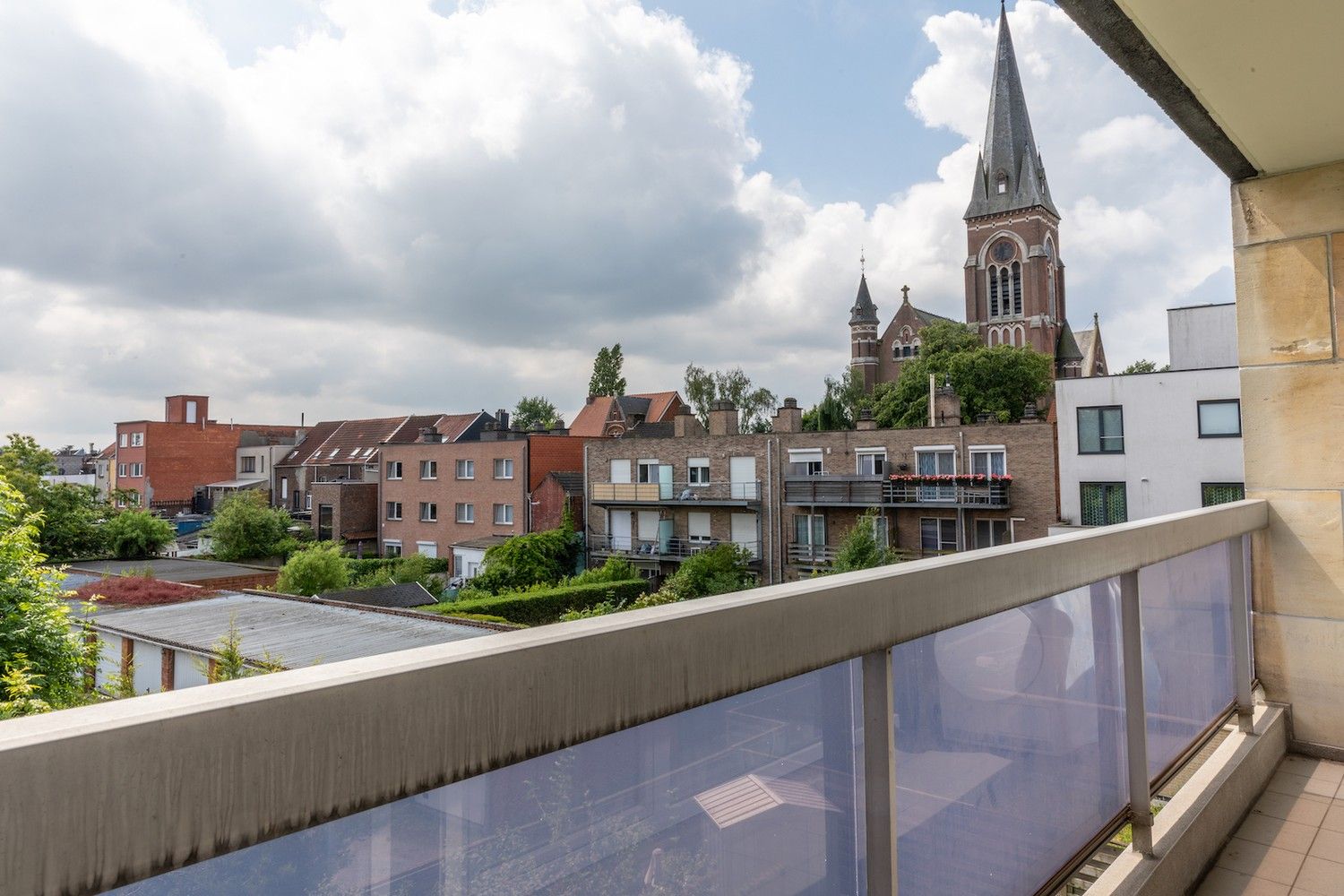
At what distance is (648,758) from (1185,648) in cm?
235

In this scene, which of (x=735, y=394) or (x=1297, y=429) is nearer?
(x=1297, y=429)

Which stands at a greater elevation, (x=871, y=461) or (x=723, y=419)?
(x=723, y=419)

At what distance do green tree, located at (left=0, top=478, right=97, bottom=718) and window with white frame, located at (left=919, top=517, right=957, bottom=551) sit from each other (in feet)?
67.1

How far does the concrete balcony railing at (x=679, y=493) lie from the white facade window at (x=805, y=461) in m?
1.39

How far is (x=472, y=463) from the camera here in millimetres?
33094

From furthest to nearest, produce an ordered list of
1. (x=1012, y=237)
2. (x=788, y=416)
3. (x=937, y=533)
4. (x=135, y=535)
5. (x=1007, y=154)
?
1. (x=1007, y=154)
2. (x=1012, y=237)
3. (x=135, y=535)
4. (x=788, y=416)
5. (x=937, y=533)

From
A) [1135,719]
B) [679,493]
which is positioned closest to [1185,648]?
[1135,719]

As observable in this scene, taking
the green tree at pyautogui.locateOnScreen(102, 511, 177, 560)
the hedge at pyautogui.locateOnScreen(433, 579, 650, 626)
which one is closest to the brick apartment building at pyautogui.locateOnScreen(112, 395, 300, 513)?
the green tree at pyautogui.locateOnScreen(102, 511, 177, 560)

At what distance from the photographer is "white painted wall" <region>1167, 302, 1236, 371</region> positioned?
2036 cm

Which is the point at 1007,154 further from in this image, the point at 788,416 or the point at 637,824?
the point at 637,824

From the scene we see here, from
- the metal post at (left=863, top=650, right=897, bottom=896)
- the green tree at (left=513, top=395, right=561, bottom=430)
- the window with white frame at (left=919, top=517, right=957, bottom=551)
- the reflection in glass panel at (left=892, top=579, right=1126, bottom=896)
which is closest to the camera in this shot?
the metal post at (left=863, top=650, right=897, bottom=896)

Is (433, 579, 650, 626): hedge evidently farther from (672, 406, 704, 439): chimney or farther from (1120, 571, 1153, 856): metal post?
(1120, 571, 1153, 856): metal post

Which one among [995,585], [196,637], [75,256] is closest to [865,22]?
[995,585]

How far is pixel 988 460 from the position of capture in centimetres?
2341
